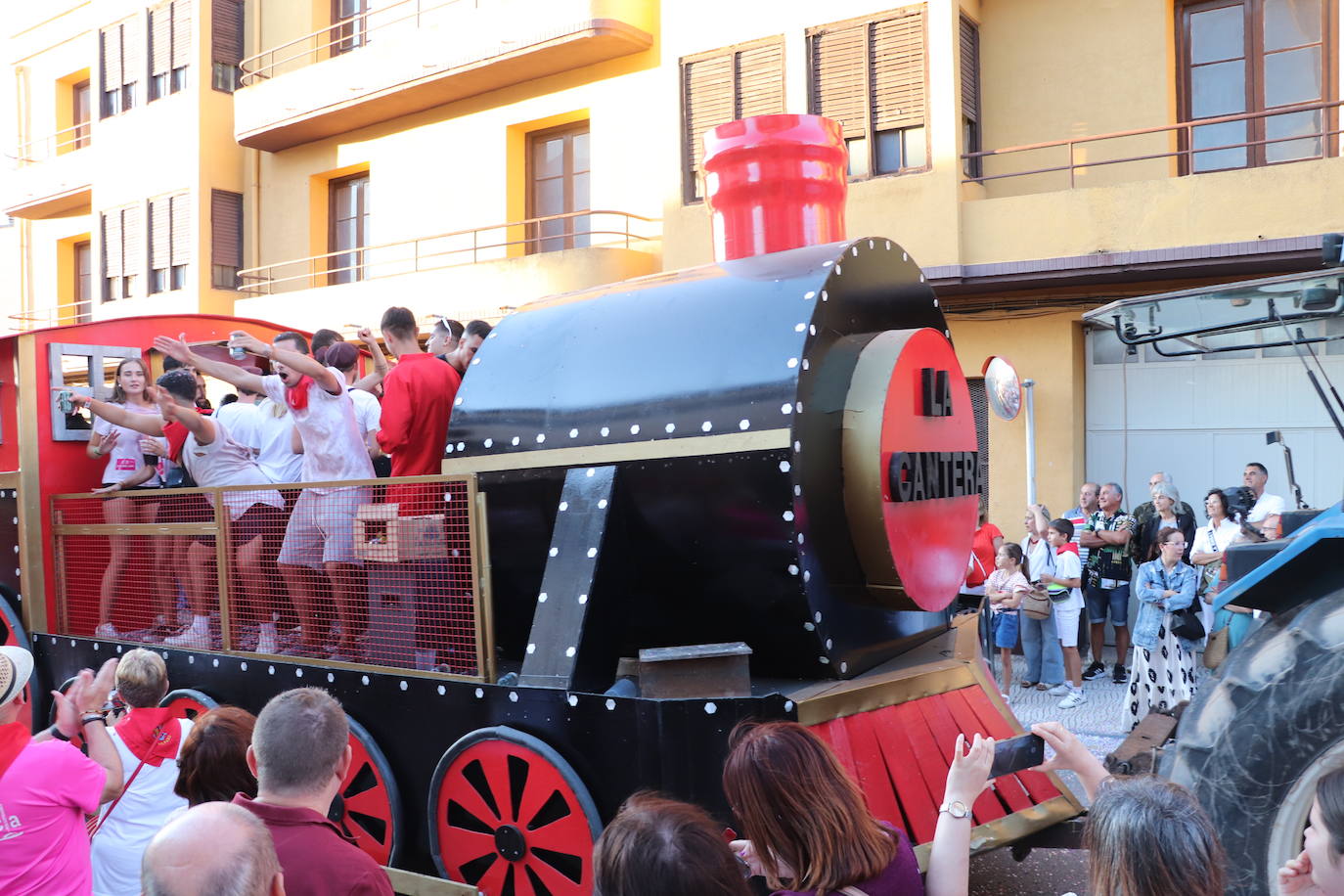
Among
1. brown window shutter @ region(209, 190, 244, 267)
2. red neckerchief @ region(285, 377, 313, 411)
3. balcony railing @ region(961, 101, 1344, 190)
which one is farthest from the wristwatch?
brown window shutter @ region(209, 190, 244, 267)

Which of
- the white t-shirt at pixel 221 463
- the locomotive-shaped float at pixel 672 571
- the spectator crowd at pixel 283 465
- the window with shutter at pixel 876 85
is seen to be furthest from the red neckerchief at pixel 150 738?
the window with shutter at pixel 876 85

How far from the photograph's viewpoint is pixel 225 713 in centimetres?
331

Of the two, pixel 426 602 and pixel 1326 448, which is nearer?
pixel 426 602

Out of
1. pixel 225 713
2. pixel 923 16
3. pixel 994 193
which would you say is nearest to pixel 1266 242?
pixel 994 193

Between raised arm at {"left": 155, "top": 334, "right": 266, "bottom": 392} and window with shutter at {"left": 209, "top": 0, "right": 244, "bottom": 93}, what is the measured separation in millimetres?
14994

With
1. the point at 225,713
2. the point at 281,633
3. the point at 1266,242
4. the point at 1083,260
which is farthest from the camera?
the point at 1083,260

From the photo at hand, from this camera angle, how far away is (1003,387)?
1078 centimetres

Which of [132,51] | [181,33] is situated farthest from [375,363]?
[132,51]

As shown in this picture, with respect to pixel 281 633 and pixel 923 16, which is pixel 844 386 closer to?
pixel 281 633

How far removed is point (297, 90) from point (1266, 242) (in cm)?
1331

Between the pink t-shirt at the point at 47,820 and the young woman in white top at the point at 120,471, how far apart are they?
8.71 ft

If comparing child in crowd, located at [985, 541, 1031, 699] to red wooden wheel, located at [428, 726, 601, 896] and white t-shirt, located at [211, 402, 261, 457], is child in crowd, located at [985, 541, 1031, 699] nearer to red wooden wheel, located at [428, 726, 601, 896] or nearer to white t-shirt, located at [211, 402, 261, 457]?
white t-shirt, located at [211, 402, 261, 457]

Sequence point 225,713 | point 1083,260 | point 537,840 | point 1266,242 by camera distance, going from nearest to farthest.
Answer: point 225,713, point 537,840, point 1266,242, point 1083,260

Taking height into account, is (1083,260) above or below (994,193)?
below
